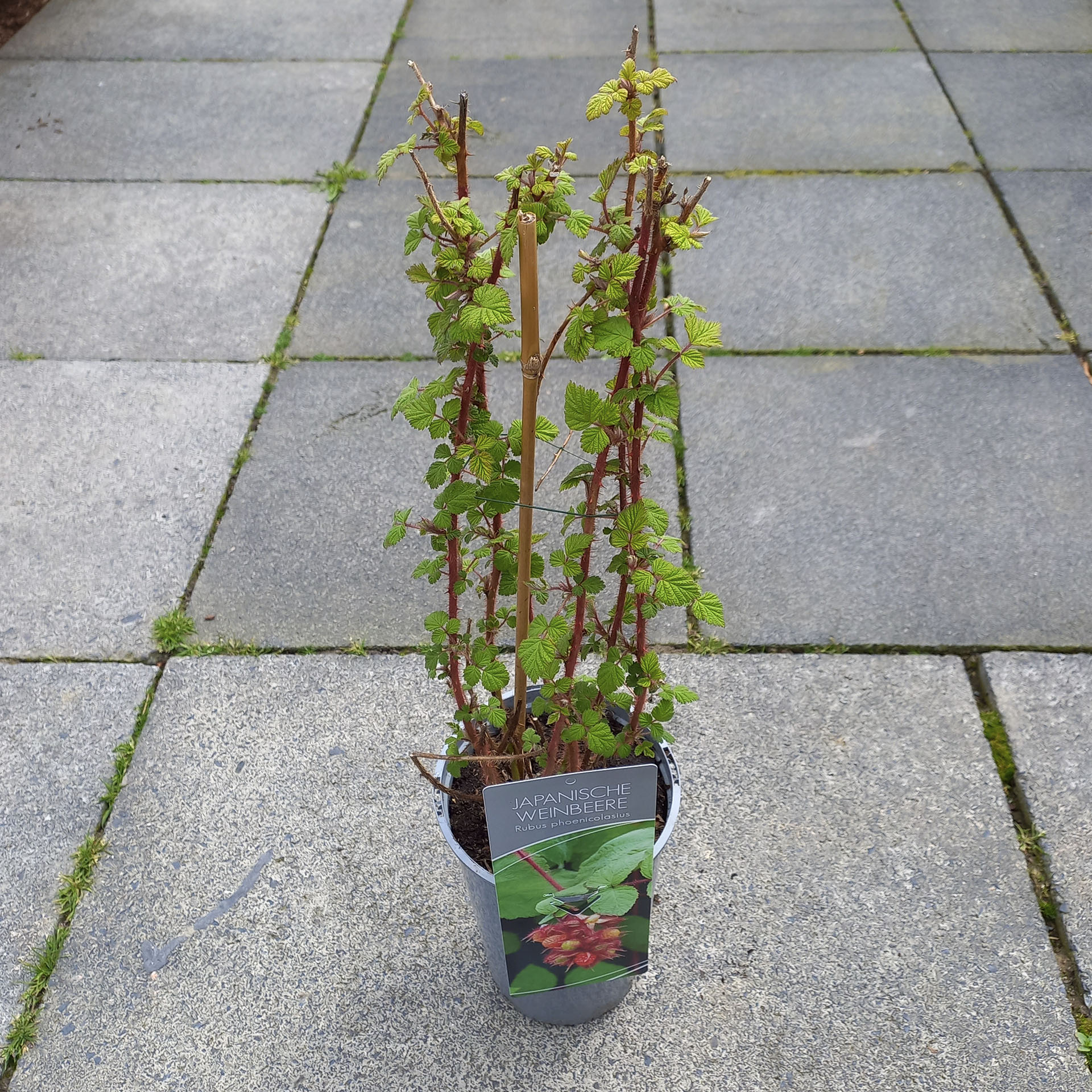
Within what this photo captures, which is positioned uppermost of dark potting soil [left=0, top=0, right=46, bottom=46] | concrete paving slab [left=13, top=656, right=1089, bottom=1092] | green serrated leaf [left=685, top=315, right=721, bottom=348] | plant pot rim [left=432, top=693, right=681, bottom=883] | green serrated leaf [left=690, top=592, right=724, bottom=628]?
green serrated leaf [left=685, top=315, right=721, bottom=348]

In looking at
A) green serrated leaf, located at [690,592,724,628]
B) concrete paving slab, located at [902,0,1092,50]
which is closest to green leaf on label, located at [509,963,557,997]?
green serrated leaf, located at [690,592,724,628]

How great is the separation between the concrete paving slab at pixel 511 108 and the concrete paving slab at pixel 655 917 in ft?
10.1

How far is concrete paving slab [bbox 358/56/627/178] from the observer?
4820 mm

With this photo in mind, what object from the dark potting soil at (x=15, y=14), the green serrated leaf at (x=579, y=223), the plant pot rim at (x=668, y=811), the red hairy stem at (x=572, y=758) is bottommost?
the plant pot rim at (x=668, y=811)

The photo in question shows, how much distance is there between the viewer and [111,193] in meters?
4.64

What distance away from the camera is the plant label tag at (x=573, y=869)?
1587mm

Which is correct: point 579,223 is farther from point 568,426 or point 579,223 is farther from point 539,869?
point 539,869

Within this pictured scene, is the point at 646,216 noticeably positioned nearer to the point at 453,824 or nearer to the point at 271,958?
the point at 453,824

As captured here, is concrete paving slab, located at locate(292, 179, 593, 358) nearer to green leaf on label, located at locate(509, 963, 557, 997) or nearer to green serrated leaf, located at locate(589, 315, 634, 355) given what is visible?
green serrated leaf, located at locate(589, 315, 634, 355)

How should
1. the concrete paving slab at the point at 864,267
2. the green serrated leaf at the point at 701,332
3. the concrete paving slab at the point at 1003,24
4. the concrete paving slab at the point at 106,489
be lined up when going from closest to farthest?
1. the green serrated leaf at the point at 701,332
2. the concrete paving slab at the point at 106,489
3. the concrete paving slab at the point at 864,267
4. the concrete paving slab at the point at 1003,24

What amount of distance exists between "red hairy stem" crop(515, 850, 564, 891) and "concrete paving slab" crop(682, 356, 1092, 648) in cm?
122

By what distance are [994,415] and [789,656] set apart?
1.34m

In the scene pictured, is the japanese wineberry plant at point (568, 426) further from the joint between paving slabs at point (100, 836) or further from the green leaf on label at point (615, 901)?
the joint between paving slabs at point (100, 836)

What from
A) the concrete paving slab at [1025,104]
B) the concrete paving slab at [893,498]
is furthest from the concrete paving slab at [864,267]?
the concrete paving slab at [1025,104]
